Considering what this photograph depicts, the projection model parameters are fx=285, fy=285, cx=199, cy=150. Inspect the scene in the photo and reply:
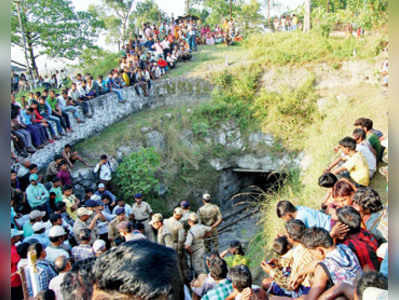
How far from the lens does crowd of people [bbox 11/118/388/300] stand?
1412 millimetres

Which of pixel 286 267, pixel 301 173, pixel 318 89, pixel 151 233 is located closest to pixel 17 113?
pixel 151 233

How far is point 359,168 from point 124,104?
29.6 ft

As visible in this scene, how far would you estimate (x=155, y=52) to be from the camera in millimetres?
14297

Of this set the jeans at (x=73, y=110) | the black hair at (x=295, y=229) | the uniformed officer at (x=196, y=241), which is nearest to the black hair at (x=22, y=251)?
the uniformed officer at (x=196, y=241)

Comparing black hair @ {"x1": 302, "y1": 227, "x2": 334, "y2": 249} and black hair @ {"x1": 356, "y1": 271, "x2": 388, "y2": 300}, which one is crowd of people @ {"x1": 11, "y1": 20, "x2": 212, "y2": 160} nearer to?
black hair @ {"x1": 302, "y1": 227, "x2": 334, "y2": 249}

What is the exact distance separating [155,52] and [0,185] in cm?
1446

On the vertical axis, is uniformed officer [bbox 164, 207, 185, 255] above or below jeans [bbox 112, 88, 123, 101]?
below

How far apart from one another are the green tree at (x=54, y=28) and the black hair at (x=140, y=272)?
1637cm

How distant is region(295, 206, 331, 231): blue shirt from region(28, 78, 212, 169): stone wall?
6.71m

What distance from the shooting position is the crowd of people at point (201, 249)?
55.6 inches

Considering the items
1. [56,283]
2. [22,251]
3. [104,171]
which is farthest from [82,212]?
[104,171]

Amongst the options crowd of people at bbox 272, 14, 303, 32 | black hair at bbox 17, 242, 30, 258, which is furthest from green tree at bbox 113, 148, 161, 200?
crowd of people at bbox 272, 14, 303, 32

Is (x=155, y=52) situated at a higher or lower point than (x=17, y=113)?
higher

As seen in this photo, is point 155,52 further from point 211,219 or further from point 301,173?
point 211,219
